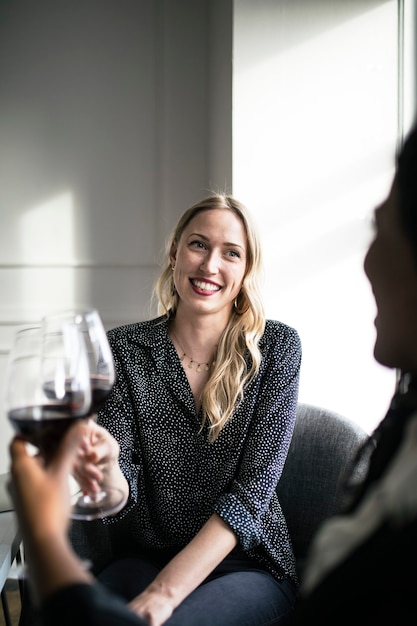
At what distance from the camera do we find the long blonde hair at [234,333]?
154cm

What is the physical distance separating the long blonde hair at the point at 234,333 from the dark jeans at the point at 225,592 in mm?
304

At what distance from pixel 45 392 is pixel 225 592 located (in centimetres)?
76

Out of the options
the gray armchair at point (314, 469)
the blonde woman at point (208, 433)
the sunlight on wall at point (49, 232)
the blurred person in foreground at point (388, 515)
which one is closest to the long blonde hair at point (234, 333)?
the blonde woman at point (208, 433)

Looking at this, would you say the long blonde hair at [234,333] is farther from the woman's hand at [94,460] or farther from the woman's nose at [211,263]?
the woman's hand at [94,460]

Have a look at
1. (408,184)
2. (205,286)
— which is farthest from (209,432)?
(408,184)

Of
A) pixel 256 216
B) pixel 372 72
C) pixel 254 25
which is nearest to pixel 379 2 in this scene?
pixel 372 72

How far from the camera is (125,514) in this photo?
149 centimetres

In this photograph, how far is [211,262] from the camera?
163cm

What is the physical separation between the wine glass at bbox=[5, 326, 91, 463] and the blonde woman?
56cm

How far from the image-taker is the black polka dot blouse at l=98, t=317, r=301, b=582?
1457 mm

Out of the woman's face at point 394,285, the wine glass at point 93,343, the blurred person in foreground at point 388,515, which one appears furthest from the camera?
the wine glass at point 93,343

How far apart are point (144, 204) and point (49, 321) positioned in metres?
1.98

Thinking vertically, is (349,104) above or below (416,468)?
above

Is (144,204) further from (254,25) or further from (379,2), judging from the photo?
(379,2)
